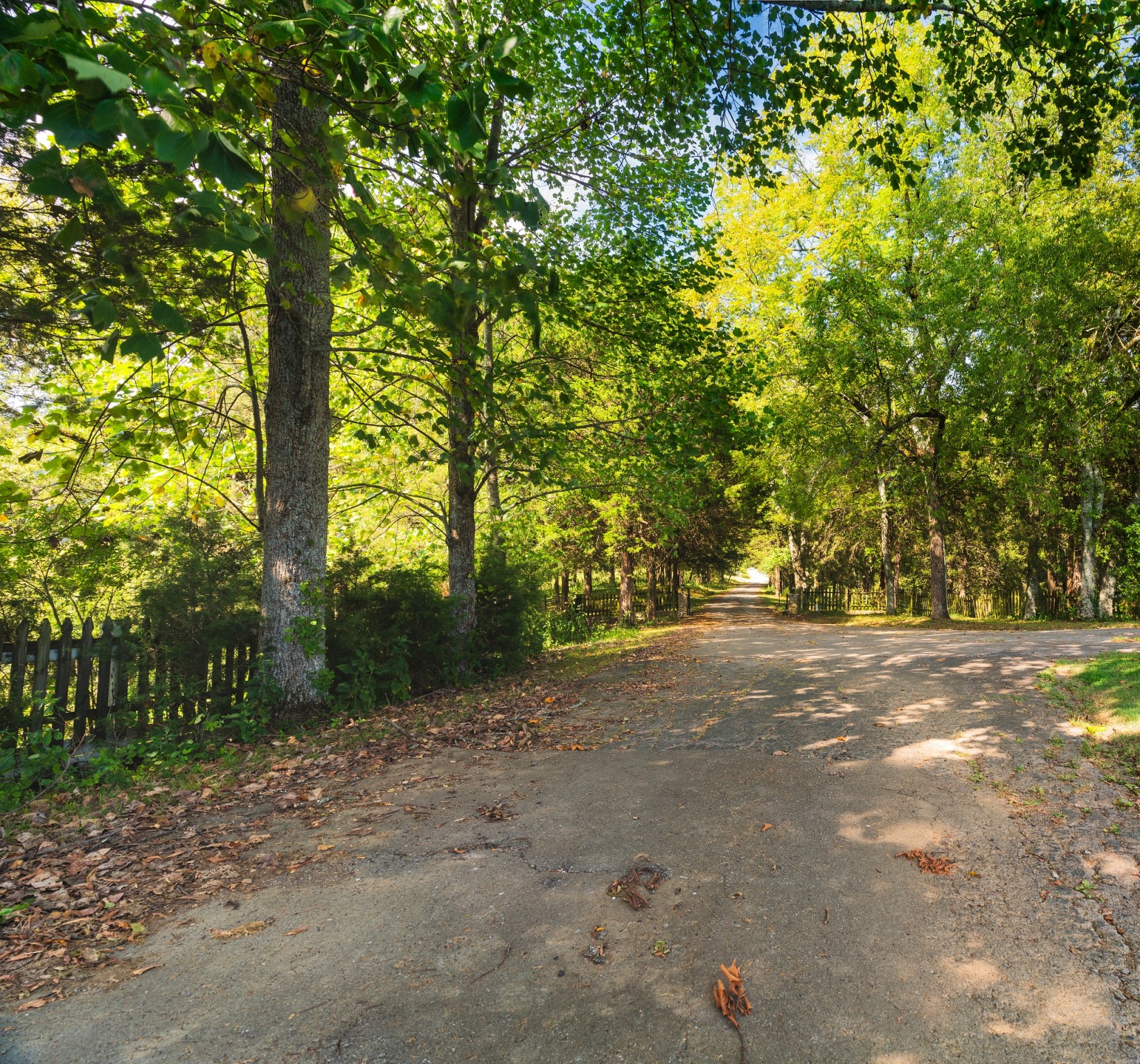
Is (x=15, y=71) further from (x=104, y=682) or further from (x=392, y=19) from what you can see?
(x=104, y=682)

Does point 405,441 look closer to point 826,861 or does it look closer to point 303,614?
point 303,614

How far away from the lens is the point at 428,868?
397 cm

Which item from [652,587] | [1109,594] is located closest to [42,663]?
[652,587]

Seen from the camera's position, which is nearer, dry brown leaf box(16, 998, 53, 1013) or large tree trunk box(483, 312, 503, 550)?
dry brown leaf box(16, 998, 53, 1013)

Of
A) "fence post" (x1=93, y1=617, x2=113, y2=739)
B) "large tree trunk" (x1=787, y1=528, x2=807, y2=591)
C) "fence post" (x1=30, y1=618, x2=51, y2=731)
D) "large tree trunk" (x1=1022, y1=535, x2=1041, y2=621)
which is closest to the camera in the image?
"fence post" (x1=30, y1=618, x2=51, y2=731)

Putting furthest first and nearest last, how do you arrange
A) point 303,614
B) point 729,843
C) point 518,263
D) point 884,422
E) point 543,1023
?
point 884,422 → point 303,614 → point 729,843 → point 518,263 → point 543,1023

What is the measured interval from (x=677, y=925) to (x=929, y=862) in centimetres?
170

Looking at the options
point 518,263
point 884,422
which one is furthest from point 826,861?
point 884,422

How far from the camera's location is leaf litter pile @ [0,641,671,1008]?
330 cm

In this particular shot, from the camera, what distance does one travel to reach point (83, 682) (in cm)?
660

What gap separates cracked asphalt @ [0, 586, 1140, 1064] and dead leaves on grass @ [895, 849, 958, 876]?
0.05m

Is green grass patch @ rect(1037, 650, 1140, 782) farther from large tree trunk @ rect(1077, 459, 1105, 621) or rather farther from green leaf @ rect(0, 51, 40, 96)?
large tree trunk @ rect(1077, 459, 1105, 621)

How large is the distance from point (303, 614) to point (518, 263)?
538 centimetres

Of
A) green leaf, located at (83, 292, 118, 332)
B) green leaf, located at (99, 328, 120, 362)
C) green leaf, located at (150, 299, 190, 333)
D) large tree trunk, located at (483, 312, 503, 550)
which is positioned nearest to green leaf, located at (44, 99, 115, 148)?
green leaf, located at (150, 299, 190, 333)
